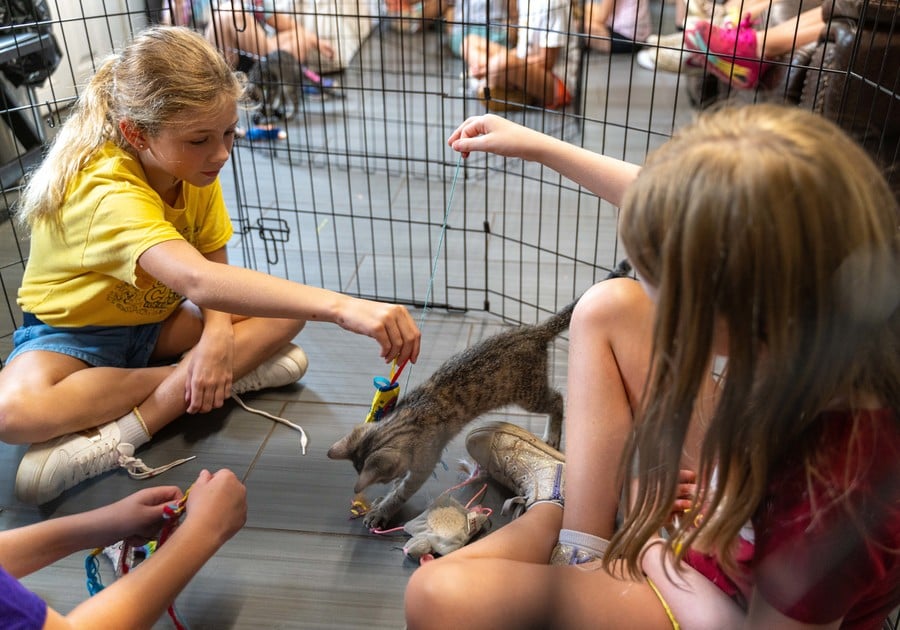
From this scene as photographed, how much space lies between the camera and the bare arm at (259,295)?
1144 millimetres

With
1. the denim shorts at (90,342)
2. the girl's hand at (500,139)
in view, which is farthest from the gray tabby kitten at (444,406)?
the denim shorts at (90,342)

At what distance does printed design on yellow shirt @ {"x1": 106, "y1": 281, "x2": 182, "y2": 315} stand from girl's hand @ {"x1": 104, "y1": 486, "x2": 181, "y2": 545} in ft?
1.39

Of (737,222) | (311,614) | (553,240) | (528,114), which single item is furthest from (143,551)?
(528,114)

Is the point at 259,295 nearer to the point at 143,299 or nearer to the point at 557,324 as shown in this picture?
the point at 143,299

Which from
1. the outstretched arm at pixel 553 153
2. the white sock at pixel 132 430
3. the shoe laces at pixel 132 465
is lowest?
the shoe laces at pixel 132 465

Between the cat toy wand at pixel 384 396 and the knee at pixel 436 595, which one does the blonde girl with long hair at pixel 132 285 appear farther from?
the knee at pixel 436 595

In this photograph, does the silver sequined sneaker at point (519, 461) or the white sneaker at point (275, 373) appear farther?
the white sneaker at point (275, 373)

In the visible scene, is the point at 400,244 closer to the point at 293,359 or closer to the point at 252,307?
the point at 293,359

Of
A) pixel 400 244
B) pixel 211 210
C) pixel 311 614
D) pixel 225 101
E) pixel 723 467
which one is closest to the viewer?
pixel 723 467

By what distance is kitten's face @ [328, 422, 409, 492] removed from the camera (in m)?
1.24

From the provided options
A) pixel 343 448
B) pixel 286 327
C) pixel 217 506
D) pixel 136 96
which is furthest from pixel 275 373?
pixel 136 96

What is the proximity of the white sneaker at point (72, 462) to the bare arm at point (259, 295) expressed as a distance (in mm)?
373

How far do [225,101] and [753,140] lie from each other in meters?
0.98

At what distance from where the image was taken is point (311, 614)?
1159 millimetres
